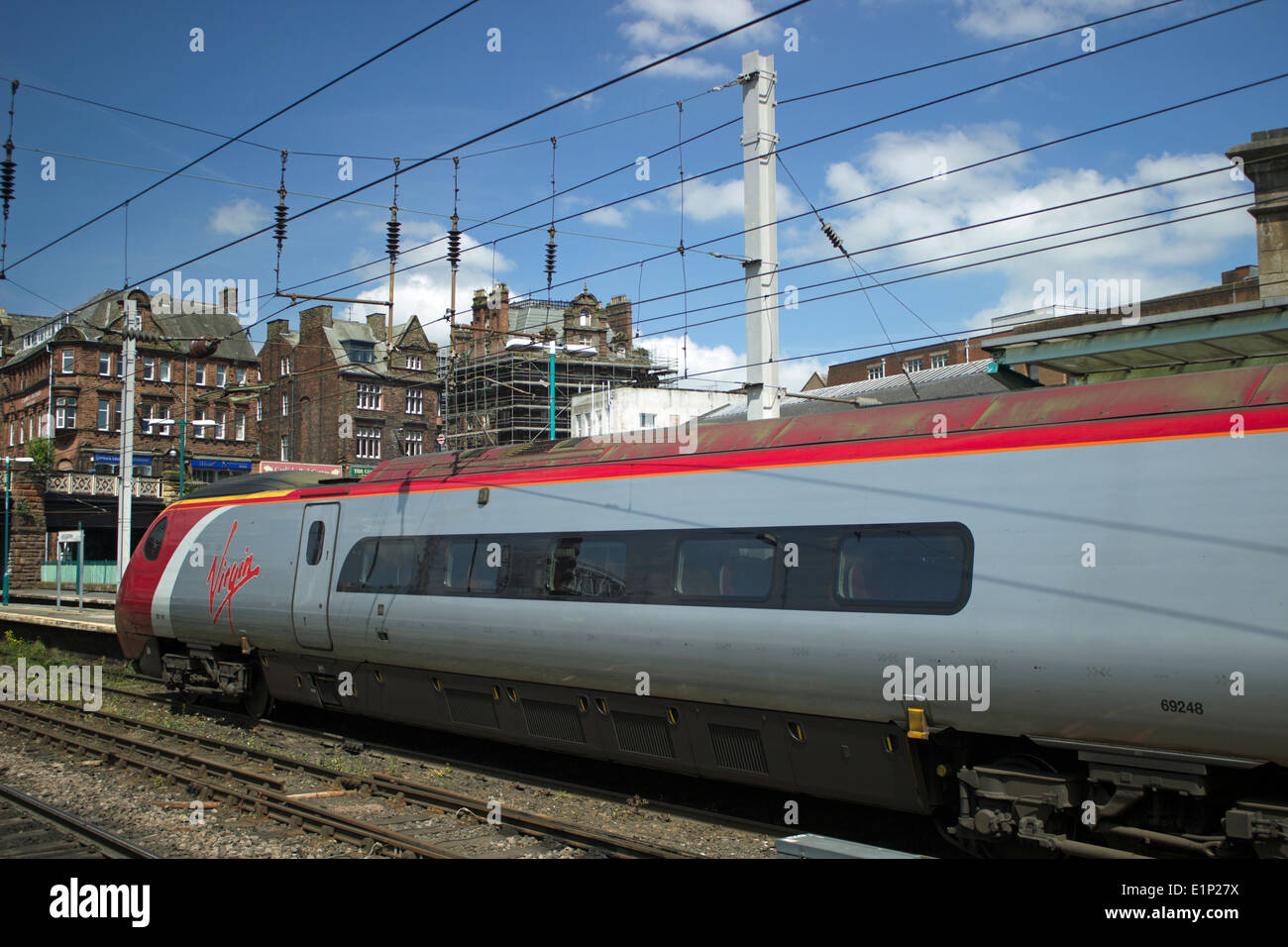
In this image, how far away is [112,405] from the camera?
61344mm

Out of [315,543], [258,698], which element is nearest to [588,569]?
[315,543]

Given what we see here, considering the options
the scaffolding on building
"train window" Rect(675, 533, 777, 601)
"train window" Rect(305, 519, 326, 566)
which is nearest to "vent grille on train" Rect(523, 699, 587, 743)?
"train window" Rect(675, 533, 777, 601)

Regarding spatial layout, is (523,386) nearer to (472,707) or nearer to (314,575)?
(314,575)

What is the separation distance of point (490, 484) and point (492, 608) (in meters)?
1.41

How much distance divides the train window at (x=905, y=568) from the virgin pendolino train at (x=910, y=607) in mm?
17

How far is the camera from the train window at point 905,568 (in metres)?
7.51

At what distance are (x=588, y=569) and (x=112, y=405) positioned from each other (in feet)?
197

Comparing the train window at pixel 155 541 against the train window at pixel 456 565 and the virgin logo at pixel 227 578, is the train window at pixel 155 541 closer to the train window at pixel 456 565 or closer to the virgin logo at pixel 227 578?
the virgin logo at pixel 227 578

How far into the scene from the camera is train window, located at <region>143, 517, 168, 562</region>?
53.2ft

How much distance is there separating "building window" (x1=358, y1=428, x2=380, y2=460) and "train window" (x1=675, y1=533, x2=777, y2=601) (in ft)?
179

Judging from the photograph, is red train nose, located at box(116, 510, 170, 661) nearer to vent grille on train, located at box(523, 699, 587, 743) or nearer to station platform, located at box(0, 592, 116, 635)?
station platform, located at box(0, 592, 116, 635)

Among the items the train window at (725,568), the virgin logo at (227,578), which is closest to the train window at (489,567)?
the train window at (725,568)
